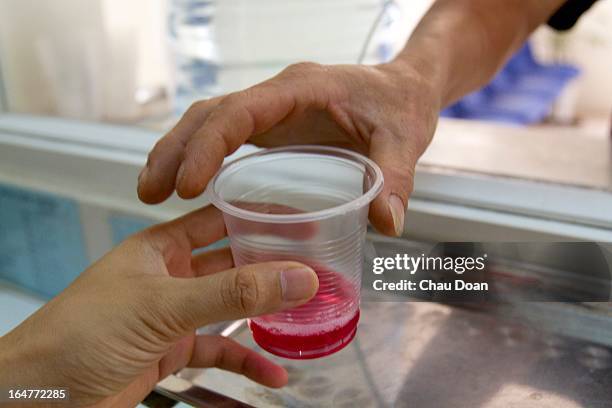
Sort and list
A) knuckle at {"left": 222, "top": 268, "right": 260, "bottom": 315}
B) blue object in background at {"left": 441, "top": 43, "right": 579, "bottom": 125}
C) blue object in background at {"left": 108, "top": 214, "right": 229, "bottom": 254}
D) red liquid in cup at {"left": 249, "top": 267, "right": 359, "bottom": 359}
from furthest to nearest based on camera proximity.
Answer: blue object in background at {"left": 441, "top": 43, "right": 579, "bottom": 125} → blue object in background at {"left": 108, "top": 214, "right": 229, "bottom": 254} → red liquid in cup at {"left": 249, "top": 267, "right": 359, "bottom": 359} → knuckle at {"left": 222, "top": 268, "right": 260, "bottom": 315}

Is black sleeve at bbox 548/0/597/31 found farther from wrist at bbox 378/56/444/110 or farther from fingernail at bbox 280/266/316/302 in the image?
fingernail at bbox 280/266/316/302

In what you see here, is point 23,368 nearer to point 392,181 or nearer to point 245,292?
point 245,292

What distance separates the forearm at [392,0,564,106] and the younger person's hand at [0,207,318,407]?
1.40ft

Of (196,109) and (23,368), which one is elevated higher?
(196,109)

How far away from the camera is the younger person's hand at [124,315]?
21.0 inches

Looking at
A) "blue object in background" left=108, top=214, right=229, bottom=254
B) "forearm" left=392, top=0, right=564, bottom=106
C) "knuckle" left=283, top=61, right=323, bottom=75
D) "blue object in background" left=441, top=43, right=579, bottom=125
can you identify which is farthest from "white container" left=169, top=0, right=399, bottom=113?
"blue object in background" left=441, top=43, right=579, bottom=125

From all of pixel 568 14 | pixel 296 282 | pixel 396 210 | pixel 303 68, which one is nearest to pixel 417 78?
pixel 303 68

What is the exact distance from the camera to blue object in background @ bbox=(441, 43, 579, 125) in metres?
3.73

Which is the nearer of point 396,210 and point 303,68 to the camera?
point 396,210

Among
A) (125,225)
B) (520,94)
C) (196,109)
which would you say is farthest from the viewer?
(520,94)

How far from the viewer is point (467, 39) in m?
0.99

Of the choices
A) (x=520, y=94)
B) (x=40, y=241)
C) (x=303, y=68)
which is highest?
(x=303, y=68)

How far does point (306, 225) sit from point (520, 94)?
424 centimetres

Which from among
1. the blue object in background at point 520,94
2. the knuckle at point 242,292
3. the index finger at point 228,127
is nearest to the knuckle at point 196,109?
the index finger at point 228,127
